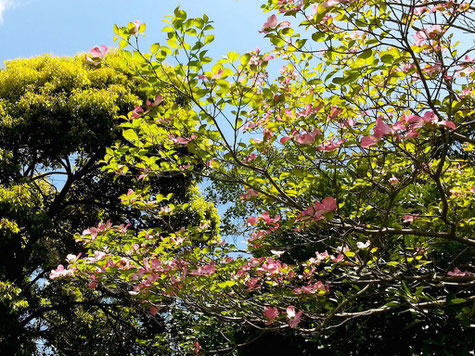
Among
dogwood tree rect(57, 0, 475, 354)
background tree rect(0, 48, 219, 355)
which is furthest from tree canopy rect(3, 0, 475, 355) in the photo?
background tree rect(0, 48, 219, 355)

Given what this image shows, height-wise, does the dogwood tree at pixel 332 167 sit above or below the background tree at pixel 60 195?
below

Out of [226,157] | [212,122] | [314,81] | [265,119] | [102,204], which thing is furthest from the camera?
[102,204]

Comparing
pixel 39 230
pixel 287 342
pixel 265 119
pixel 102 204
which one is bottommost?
pixel 287 342

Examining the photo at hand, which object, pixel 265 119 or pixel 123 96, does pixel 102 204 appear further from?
pixel 265 119

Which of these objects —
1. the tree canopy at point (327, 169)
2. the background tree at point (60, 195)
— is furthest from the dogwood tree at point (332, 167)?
the background tree at point (60, 195)

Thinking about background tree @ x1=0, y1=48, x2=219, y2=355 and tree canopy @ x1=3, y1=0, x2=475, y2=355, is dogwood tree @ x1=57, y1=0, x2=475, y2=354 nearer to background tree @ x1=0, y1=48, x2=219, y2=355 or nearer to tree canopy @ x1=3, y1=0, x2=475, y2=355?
tree canopy @ x1=3, y1=0, x2=475, y2=355

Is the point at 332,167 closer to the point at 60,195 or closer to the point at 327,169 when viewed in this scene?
the point at 327,169

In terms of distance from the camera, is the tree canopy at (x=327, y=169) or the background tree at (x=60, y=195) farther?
the background tree at (x=60, y=195)

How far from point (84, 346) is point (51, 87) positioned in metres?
4.50

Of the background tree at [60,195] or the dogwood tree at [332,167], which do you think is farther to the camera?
the background tree at [60,195]

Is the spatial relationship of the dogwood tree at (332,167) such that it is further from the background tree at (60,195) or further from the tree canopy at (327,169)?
the background tree at (60,195)

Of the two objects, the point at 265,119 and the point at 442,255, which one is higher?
the point at 265,119

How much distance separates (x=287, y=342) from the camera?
3207 mm

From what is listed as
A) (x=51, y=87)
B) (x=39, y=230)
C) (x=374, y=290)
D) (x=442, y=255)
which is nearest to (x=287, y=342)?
(x=374, y=290)
